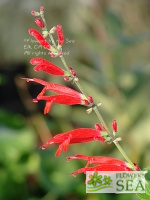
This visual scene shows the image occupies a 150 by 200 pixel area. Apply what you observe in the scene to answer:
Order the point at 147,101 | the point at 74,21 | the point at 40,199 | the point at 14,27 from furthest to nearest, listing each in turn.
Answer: the point at 14,27 → the point at 74,21 → the point at 147,101 → the point at 40,199

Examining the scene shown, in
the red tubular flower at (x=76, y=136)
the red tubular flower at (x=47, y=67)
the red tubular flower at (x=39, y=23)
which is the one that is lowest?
the red tubular flower at (x=76, y=136)

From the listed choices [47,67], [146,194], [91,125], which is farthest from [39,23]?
[91,125]

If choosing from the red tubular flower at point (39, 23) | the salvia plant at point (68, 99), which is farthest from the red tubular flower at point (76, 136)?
the red tubular flower at point (39, 23)

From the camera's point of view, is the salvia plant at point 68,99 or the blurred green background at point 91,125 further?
the blurred green background at point 91,125

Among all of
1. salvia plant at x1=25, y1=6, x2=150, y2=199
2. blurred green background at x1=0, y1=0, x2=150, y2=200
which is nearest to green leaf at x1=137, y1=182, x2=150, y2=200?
salvia plant at x1=25, y1=6, x2=150, y2=199

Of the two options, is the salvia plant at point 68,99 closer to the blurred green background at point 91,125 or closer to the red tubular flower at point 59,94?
the red tubular flower at point 59,94

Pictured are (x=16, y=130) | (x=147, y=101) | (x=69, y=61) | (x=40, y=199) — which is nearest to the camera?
(x=40, y=199)

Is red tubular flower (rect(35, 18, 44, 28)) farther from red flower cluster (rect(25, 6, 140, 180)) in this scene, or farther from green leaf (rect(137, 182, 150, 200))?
green leaf (rect(137, 182, 150, 200))

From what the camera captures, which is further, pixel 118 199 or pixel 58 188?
pixel 58 188

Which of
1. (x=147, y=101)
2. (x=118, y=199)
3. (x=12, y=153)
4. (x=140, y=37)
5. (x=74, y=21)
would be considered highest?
(x=74, y=21)

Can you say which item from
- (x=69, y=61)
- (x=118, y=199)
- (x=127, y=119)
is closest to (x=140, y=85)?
(x=127, y=119)

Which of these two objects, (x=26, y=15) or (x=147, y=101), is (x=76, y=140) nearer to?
(x=147, y=101)
